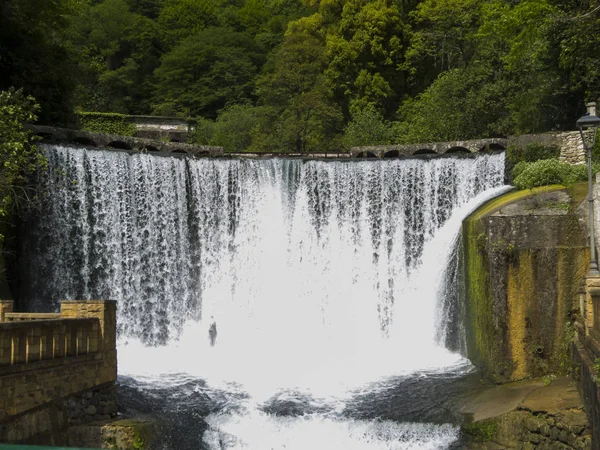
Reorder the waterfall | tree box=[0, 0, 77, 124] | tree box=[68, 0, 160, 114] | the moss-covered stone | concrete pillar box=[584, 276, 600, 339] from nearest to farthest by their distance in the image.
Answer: concrete pillar box=[584, 276, 600, 339] → the moss-covered stone → the waterfall → tree box=[0, 0, 77, 124] → tree box=[68, 0, 160, 114]

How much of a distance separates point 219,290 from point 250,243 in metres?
1.60

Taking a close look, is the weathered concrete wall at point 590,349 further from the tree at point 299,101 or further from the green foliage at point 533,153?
the tree at point 299,101

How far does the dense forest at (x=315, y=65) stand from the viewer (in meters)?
26.1

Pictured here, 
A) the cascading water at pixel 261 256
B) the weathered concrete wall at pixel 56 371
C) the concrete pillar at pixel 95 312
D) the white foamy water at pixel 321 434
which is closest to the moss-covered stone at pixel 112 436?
the weathered concrete wall at pixel 56 371

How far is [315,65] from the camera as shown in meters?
39.8

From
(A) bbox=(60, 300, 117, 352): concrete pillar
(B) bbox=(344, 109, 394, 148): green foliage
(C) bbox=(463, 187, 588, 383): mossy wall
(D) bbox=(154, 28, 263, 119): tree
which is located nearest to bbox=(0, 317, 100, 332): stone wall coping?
(A) bbox=(60, 300, 117, 352): concrete pillar

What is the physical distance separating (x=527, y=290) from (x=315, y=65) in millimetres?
25195

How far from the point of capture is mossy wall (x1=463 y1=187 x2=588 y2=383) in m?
16.2

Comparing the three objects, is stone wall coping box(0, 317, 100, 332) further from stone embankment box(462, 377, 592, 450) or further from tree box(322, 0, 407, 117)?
tree box(322, 0, 407, 117)

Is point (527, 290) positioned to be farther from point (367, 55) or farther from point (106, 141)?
point (367, 55)

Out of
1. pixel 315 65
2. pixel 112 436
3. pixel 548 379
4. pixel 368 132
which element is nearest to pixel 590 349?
pixel 548 379

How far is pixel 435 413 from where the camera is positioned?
15.1 meters

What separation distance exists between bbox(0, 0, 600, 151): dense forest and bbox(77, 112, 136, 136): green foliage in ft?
3.30

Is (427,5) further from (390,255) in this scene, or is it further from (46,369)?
(46,369)
